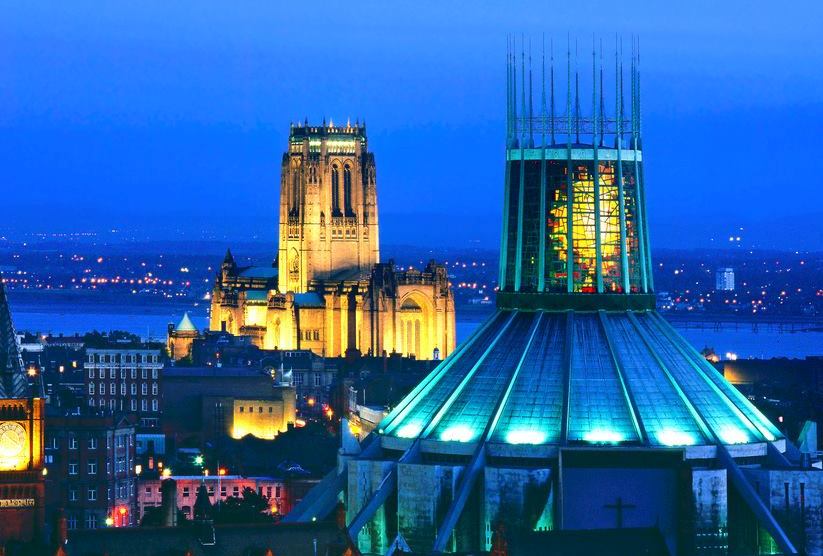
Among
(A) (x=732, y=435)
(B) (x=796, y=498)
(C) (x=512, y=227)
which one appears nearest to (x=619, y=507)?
(A) (x=732, y=435)

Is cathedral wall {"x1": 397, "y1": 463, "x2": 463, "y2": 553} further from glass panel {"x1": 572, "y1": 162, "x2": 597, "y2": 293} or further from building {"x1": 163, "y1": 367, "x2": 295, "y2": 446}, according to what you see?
building {"x1": 163, "y1": 367, "x2": 295, "y2": 446}

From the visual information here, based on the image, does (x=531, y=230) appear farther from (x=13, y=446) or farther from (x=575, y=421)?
(x=13, y=446)

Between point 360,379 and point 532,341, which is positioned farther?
point 360,379

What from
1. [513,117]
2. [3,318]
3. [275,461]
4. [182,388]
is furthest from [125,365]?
[513,117]

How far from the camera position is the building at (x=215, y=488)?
112688mm

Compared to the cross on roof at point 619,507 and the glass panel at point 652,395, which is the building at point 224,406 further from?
the cross on roof at point 619,507

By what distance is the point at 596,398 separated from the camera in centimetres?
5978

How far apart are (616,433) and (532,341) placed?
10.8ft

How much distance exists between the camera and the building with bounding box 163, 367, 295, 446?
15412cm

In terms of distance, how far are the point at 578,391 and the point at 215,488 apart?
5644 cm

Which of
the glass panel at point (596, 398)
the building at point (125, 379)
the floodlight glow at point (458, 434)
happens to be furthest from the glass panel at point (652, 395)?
the building at point (125, 379)

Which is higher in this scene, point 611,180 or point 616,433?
point 611,180

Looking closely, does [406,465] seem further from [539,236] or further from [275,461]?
[275,461]

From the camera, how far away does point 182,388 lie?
534 ft
